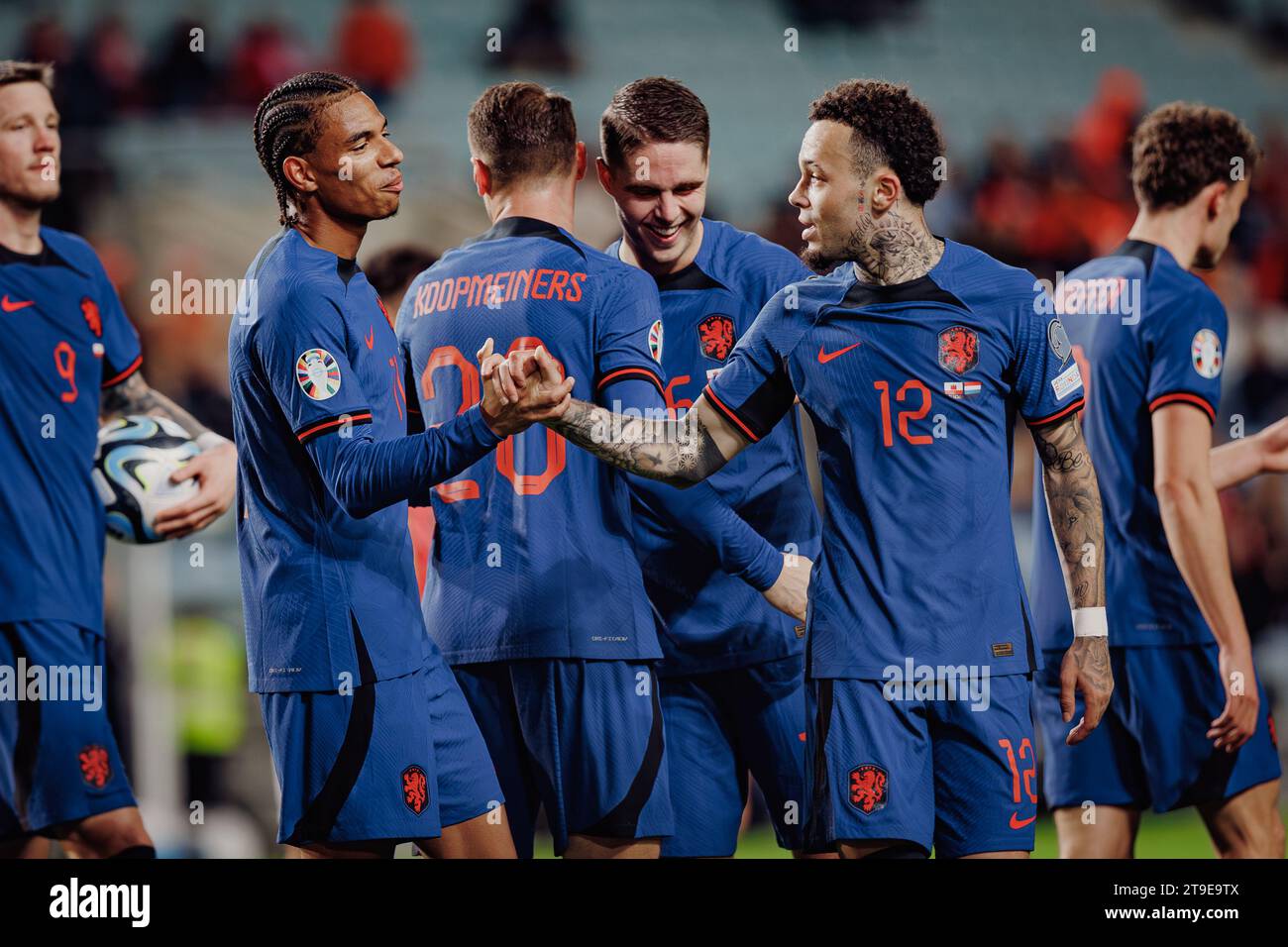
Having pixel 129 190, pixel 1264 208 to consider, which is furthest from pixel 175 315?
pixel 1264 208

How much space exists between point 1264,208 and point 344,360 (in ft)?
15.9

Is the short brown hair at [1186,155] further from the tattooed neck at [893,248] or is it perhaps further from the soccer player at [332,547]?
the soccer player at [332,547]

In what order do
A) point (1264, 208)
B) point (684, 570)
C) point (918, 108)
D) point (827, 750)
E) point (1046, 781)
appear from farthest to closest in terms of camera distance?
1. point (1264, 208)
2. point (1046, 781)
3. point (684, 570)
4. point (918, 108)
5. point (827, 750)

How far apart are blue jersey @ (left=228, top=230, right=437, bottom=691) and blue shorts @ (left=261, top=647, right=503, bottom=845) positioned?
0.18 feet

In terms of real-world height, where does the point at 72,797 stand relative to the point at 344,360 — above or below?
below

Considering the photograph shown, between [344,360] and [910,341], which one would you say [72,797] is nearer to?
[344,360]

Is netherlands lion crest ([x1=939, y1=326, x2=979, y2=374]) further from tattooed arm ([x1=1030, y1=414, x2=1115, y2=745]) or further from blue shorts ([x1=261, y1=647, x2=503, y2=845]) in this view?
blue shorts ([x1=261, y1=647, x2=503, y2=845])

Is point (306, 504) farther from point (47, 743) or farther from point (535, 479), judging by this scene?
point (47, 743)

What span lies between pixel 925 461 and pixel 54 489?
2.49m

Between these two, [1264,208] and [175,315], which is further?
[1264,208]

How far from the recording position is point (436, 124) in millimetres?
7223

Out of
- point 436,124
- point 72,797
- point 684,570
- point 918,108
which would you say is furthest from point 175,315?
point 918,108

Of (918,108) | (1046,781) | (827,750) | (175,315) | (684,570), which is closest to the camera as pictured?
(827,750)
